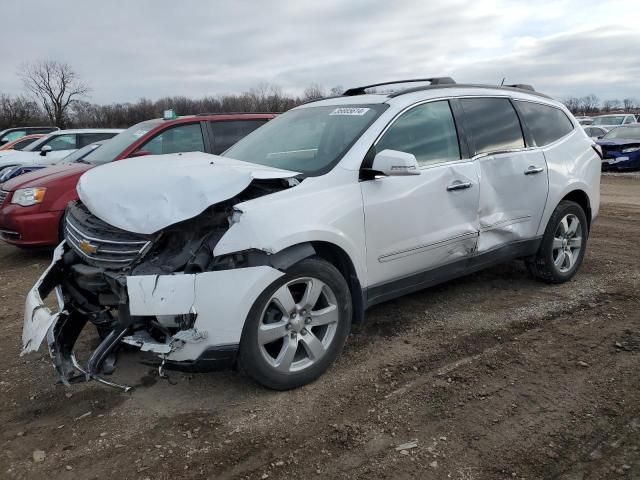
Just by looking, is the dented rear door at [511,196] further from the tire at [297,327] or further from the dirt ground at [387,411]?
the tire at [297,327]

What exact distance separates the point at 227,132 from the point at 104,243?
4.82 meters

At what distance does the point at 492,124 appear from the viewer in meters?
4.58

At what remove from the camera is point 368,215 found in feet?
11.6

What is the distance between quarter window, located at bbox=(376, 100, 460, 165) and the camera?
3875mm

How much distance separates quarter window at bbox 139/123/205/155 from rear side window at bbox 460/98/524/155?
163 inches

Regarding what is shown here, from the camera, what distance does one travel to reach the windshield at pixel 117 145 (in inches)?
284

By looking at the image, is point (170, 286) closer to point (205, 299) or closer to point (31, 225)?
point (205, 299)

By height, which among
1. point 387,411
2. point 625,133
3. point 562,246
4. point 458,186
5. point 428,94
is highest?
point 428,94

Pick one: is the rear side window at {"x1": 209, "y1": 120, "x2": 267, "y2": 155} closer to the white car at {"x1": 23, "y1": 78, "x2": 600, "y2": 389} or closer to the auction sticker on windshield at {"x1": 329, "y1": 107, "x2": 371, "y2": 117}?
the white car at {"x1": 23, "y1": 78, "x2": 600, "y2": 389}

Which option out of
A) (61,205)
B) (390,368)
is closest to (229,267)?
(390,368)

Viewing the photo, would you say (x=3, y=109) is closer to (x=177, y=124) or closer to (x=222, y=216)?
(x=177, y=124)

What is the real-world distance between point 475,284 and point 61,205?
503 cm

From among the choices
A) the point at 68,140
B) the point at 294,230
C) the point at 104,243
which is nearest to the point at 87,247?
the point at 104,243

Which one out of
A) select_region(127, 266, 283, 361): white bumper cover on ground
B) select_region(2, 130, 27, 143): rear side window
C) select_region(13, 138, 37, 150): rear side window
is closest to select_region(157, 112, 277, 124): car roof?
select_region(127, 266, 283, 361): white bumper cover on ground
